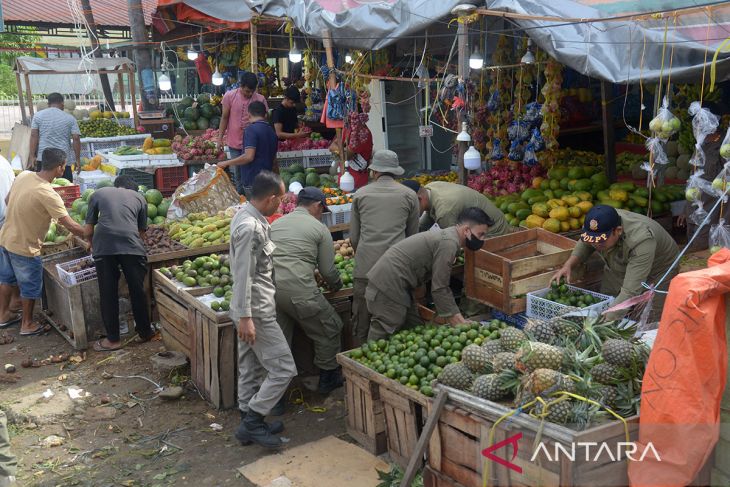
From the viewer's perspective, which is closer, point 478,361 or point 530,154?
point 478,361

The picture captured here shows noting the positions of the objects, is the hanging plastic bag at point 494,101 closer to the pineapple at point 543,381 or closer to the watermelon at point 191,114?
the pineapple at point 543,381

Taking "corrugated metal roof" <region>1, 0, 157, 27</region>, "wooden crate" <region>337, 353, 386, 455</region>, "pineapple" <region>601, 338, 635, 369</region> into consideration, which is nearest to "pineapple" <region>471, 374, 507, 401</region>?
"pineapple" <region>601, 338, 635, 369</region>

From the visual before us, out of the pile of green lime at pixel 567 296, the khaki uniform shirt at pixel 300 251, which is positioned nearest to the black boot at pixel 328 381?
the khaki uniform shirt at pixel 300 251

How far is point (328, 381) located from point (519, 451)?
3017mm

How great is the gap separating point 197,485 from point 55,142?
345 inches

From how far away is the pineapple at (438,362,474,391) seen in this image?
4445 mm

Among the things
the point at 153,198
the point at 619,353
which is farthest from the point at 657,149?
the point at 153,198

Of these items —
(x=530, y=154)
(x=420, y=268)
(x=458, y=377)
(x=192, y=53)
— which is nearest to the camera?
(x=458, y=377)

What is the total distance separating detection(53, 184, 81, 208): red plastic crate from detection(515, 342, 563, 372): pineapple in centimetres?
843

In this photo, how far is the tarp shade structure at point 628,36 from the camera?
17.9 ft

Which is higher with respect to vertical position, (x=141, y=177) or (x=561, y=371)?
(x=141, y=177)

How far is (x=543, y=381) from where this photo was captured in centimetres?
390

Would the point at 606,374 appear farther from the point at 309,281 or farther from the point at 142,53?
the point at 142,53

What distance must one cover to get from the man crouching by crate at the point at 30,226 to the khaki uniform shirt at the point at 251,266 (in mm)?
3183
